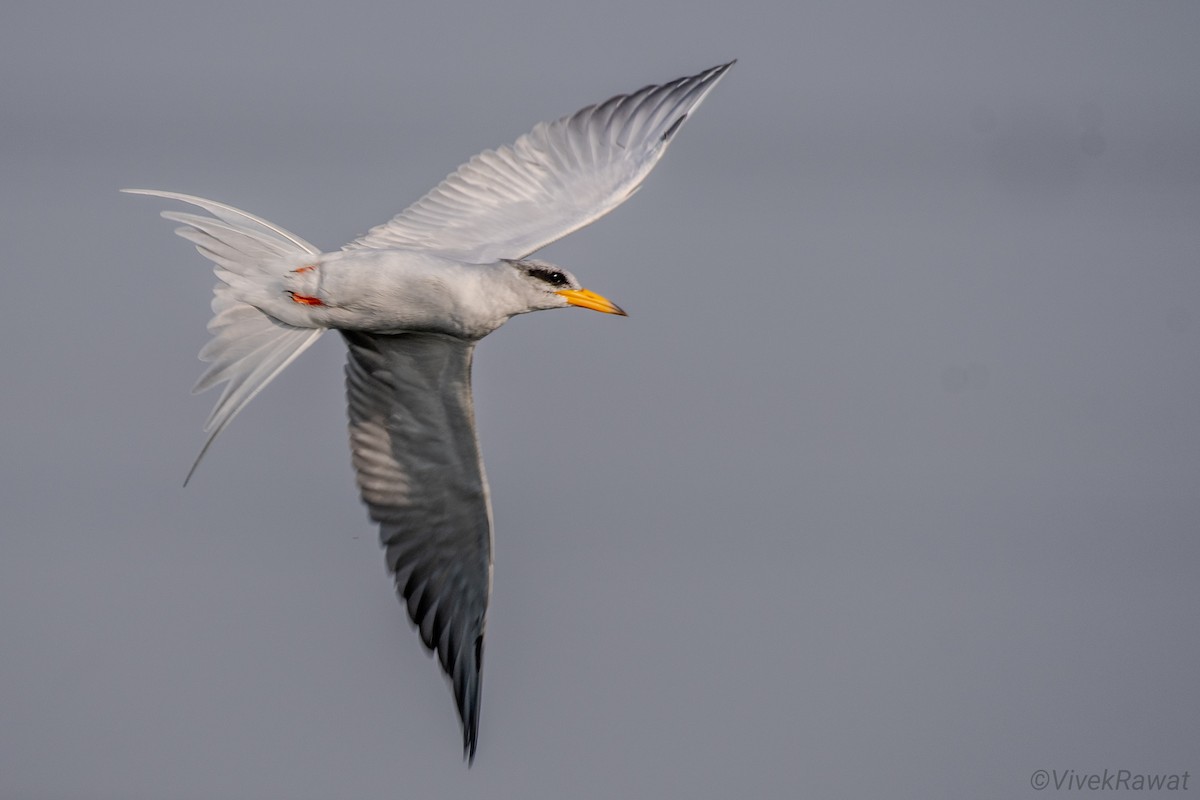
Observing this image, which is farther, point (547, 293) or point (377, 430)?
point (377, 430)

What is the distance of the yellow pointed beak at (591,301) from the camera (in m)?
7.18

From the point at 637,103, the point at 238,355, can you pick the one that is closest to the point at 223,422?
the point at 238,355

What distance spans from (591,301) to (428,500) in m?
1.78

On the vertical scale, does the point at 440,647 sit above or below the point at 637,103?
below

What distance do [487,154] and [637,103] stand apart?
944 millimetres

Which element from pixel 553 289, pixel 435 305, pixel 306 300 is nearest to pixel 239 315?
pixel 306 300

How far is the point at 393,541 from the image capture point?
8461 millimetres

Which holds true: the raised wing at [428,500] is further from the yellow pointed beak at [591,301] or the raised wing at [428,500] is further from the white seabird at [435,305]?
the yellow pointed beak at [591,301]

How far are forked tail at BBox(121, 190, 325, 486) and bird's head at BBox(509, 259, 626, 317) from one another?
3.71 ft

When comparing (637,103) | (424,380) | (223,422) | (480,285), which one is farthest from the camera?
(637,103)

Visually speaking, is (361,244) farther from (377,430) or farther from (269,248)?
(377,430)

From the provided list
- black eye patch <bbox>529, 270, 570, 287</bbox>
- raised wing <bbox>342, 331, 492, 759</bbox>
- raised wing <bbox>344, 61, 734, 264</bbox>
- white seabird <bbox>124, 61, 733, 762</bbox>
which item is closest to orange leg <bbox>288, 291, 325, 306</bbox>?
white seabird <bbox>124, 61, 733, 762</bbox>

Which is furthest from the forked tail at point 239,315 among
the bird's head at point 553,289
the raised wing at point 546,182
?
the bird's head at point 553,289

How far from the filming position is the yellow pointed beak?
283 inches
